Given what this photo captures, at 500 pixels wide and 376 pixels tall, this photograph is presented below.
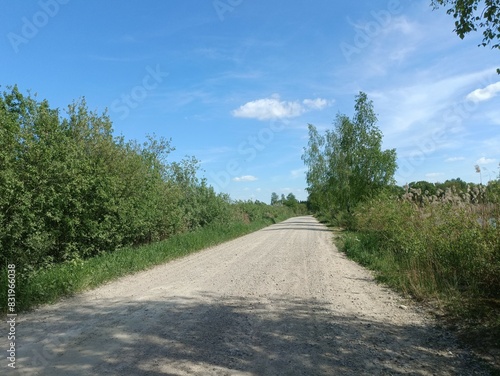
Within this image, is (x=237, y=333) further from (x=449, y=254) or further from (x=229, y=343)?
(x=449, y=254)

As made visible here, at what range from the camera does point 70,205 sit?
40.7ft

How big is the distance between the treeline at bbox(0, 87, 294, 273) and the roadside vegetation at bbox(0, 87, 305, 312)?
0.09ft

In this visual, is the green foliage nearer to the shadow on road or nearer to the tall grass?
the tall grass

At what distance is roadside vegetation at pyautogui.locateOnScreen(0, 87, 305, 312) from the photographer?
971cm

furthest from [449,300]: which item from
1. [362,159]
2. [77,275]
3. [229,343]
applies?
[362,159]

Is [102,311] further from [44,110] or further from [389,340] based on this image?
[44,110]

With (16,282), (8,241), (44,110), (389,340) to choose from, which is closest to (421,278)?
(389,340)

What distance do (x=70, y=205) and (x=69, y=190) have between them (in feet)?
3.13

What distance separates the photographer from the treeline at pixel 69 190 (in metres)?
10.1

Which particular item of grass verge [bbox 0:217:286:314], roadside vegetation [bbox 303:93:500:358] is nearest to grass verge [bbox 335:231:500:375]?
roadside vegetation [bbox 303:93:500:358]

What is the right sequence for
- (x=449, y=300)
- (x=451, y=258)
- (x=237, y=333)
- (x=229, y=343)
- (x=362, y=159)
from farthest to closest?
(x=362, y=159) → (x=451, y=258) → (x=449, y=300) → (x=237, y=333) → (x=229, y=343)

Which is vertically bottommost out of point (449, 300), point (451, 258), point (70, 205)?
point (449, 300)

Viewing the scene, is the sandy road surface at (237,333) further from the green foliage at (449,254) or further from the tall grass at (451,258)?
the green foliage at (449,254)

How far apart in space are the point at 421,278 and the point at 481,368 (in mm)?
4199
